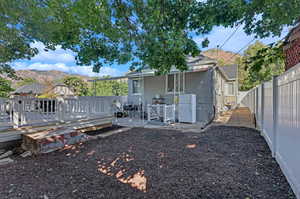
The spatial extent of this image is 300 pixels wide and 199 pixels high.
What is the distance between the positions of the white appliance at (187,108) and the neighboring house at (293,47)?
4.34 m

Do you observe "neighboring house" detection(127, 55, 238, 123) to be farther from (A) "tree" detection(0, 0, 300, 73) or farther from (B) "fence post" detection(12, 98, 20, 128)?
(B) "fence post" detection(12, 98, 20, 128)

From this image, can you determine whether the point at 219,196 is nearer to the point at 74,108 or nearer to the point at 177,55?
the point at 177,55

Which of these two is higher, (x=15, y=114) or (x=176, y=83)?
(x=176, y=83)

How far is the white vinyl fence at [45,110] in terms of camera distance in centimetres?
478

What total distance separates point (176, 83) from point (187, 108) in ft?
7.61

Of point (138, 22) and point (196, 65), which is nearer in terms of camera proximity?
point (138, 22)

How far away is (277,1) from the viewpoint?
281 centimetres

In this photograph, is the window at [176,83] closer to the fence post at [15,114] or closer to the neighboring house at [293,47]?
the neighboring house at [293,47]

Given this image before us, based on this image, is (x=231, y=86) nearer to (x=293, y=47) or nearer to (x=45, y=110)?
(x=293, y=47)

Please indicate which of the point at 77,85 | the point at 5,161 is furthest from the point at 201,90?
the point at 77,85

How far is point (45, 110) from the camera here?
5871mm

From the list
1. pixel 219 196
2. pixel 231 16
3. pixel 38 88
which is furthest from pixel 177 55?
pixel 38 88

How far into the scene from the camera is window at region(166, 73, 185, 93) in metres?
9.51

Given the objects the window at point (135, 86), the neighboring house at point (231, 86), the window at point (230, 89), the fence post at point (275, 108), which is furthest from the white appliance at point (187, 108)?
the window at point (230, 89)
